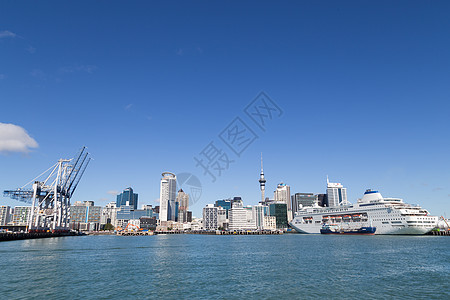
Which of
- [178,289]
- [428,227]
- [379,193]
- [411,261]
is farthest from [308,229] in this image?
[178,289]

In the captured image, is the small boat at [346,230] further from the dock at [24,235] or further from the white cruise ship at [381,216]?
the dock at [24,235]

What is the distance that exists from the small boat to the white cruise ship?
1988 millimetres

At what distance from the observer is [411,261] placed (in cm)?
3969

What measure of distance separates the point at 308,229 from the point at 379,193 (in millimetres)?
46006

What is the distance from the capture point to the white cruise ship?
10700 cm

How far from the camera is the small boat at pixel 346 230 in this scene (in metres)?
117

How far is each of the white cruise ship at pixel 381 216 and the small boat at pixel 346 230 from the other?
199 centimetres

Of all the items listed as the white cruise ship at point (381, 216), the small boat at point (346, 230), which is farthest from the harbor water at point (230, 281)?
the small boat at point (346, 230)

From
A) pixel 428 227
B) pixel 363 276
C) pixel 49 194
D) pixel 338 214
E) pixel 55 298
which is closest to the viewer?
pixel 55 298

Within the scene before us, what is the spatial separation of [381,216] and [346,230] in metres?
19.7

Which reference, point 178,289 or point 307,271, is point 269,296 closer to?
point 178,289

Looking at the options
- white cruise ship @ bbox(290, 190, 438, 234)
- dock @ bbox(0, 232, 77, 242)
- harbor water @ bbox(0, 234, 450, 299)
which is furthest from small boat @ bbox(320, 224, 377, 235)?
dock @ bbox(0, 232, 77, 242)

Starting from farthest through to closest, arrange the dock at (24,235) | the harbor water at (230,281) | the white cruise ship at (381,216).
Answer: the white cruise ship at (381,216) → the dock at (24,235) → the harbor water at (230,281)

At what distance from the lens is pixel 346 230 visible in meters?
131
